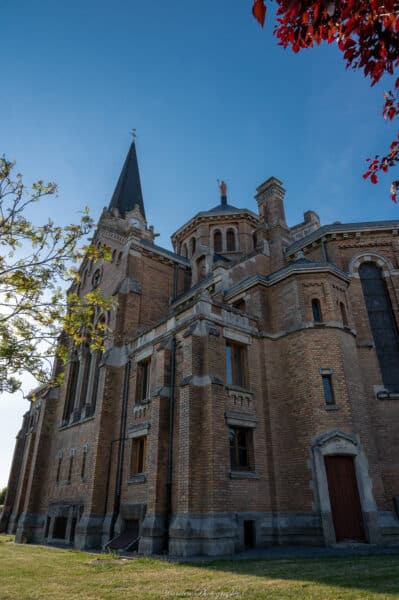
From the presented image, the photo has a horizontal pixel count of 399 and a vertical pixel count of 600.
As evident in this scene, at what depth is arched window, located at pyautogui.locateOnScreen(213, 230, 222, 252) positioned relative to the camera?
33.9m

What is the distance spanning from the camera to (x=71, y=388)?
1020 inches

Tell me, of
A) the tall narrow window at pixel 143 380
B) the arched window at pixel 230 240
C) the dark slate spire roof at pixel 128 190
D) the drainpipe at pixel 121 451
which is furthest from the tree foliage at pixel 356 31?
the dark slate spire roof at pixel 128 190

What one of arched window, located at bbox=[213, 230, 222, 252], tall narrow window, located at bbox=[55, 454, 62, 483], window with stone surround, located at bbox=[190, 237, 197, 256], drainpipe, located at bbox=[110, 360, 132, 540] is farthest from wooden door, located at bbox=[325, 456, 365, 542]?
window with stone surround, located at bbox=[190, 237, 197, 256]

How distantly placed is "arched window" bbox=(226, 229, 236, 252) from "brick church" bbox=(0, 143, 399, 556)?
9427 millimetres

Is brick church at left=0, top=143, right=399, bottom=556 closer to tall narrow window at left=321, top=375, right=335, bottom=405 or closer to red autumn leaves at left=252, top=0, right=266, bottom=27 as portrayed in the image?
tall narrow window at left=321, top=375, right=335, bottom=405

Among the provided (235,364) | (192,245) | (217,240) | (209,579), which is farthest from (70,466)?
(217,240)

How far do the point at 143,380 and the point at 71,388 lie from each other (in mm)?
9209

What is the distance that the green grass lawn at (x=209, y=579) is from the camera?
6348 millimetres

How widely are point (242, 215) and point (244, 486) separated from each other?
24526 millimetres

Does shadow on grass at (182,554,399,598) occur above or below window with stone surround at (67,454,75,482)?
below

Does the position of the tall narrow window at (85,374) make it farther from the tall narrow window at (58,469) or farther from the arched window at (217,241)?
the arched window at (217,241)

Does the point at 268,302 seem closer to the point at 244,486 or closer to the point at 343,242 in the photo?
the point at 343,242

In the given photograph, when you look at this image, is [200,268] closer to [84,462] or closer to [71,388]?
[71,388]

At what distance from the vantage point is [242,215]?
112 feet
